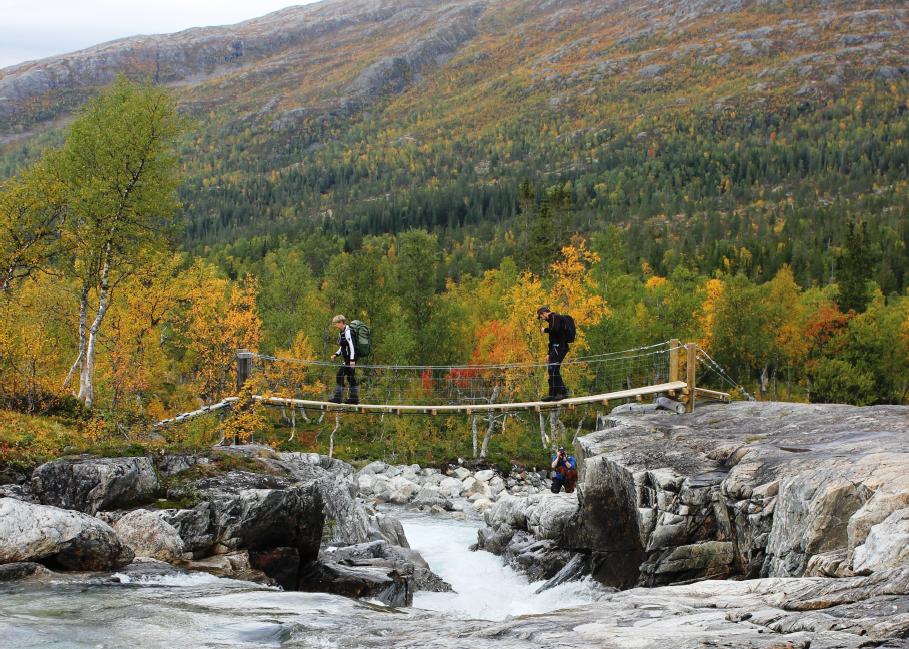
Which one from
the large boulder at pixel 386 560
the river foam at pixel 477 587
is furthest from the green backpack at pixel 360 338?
the river foam at pixel 477 587

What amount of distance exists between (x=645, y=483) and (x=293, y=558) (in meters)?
6.09

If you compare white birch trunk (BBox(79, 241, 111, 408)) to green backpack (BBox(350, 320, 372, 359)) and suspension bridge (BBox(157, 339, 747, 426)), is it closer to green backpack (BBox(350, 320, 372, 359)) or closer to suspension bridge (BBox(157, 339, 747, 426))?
suspension bridge (BBox(157, 339, 747, 426))

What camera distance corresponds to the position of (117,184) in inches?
894

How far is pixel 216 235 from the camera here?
15175 centimetres

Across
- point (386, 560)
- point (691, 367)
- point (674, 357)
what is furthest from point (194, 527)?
point (674, 357)

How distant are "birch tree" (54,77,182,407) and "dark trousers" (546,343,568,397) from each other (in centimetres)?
1179

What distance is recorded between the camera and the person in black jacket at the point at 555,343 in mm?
17812

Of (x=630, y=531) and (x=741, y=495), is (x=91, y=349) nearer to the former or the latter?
(x=630, y=531)

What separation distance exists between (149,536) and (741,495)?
8804 mm

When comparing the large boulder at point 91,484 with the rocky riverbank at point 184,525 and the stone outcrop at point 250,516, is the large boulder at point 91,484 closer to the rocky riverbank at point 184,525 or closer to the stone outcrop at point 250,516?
the rocky riverbank at point 184,525

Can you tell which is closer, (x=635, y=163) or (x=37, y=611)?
(x=37, y=611)

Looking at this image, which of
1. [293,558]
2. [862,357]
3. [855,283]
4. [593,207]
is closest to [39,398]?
[293,558]

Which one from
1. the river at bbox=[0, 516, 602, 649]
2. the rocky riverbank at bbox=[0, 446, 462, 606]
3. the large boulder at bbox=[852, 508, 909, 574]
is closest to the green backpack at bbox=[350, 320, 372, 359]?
the rocky riverbank at bbox=[0, 446, 462, 606]

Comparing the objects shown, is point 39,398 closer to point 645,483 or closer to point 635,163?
point 645,483
